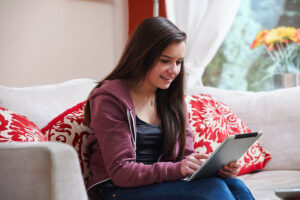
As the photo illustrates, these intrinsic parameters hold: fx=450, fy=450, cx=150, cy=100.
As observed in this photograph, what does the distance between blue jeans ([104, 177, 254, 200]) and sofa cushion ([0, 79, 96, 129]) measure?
430 millimetres

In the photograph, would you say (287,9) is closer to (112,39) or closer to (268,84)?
(268,84)

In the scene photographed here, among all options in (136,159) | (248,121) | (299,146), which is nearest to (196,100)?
(248,121)

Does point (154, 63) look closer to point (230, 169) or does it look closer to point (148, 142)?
point (148, 142)

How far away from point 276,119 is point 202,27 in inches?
38.2

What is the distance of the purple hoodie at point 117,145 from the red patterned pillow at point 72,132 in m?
0.05

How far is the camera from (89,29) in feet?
10.5

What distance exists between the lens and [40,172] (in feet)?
3.56

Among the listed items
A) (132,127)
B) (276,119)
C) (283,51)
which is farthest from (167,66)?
(283,51)

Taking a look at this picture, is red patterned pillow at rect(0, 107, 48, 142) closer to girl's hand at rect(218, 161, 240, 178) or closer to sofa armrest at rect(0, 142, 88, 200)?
sofa armrest at rect(0, 142, 88, 200)

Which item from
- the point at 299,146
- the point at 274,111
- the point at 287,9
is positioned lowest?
the point at 299,146

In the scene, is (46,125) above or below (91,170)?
above

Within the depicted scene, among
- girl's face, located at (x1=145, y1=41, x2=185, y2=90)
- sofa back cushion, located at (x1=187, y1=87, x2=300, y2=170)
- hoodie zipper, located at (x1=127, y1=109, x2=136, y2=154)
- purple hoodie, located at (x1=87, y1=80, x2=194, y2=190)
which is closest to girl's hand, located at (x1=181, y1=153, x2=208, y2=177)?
purple hoodie, located at (x1=87, y1=80, x2=194, y2=190)

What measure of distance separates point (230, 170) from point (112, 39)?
6.72ft

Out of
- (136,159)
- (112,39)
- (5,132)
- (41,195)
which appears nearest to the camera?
(41,195)
